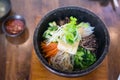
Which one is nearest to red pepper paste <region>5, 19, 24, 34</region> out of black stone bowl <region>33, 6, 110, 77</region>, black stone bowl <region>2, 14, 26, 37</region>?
black stone bowl <region>2, 14, 26, 37</region>

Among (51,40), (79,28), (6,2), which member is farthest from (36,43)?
(6,2)

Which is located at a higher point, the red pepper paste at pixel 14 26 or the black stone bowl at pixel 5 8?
the black stone bowl at pixel 5 8

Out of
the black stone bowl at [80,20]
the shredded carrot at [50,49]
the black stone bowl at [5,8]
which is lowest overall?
the shredded carrot at [50,49]

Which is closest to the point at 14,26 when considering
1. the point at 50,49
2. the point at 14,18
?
the point at 14,18

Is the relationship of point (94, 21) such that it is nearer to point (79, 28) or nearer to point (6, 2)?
point (79, 28)

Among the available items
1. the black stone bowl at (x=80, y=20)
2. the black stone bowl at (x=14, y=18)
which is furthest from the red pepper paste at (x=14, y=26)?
the black stone bowl at (x=80, y=20)

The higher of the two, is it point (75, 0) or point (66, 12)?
point (75, 0)

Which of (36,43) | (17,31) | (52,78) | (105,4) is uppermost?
(105,4)

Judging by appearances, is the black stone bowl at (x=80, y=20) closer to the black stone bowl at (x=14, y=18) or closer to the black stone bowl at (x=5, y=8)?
the black stone bowl at (x=14, y=18)
